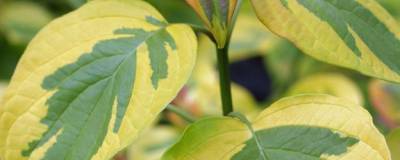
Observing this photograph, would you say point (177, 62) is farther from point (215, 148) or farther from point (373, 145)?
point (373, 145)

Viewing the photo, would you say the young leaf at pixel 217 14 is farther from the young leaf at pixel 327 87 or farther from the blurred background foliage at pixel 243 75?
the young leaf at pixel 327 87

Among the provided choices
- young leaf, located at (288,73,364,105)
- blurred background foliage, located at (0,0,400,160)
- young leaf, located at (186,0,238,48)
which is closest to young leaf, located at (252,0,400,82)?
young leaf, located at (186,0,238,48)

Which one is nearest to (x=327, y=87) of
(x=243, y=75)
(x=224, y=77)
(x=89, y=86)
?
(x=224, y=77)

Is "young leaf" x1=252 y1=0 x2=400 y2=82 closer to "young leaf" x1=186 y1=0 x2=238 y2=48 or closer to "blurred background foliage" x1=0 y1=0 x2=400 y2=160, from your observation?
"young leaf" x1=186 y1=0 x2=238 y2=48

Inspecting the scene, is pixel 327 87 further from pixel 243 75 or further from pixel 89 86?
pixel 243 75

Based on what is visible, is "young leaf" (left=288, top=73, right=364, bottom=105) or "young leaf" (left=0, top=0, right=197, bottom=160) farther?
"young leaf" (left=288, top=73, right=364, bottom=105)

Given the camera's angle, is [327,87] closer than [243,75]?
Yes
